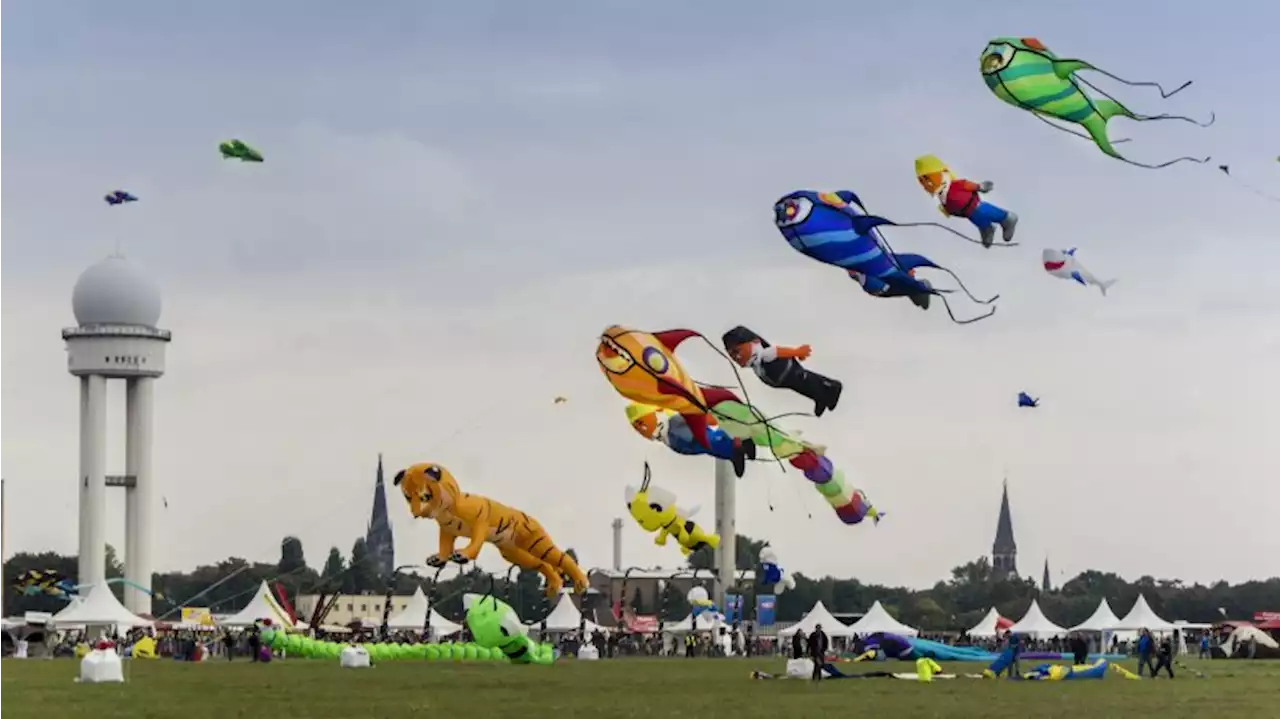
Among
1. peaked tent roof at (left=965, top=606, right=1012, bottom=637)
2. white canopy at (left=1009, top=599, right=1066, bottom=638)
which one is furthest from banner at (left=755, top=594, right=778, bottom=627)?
white canopy at (left=1009, top=599, right=1066, bottom=638)

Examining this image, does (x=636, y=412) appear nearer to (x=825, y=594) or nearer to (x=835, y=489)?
(x=835, y=489)

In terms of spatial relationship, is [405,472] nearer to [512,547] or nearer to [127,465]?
[512,547]

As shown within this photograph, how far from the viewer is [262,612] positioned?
87.4 m

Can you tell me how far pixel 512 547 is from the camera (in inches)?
2402

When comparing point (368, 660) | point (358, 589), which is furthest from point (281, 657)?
point (358, 589)

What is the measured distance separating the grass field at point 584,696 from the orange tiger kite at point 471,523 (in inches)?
222

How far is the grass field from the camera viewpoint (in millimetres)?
31906

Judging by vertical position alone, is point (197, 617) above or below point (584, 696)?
above

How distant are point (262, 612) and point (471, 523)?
32644 mm

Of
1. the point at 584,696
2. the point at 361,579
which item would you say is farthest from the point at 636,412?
the point at 361,579

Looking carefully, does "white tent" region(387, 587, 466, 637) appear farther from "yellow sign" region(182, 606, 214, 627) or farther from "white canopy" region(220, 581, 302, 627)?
"yellow sign" region(182, 606, 214, 627)

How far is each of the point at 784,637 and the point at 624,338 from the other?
168 ft

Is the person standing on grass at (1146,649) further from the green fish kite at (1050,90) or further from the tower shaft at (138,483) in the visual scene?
the tower shaft at (138,483)

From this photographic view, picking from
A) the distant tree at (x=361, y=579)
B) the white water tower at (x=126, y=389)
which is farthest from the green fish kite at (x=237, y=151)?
the distant tree at (x=361, y=579)
